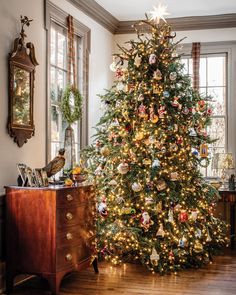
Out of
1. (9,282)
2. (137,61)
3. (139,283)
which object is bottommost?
(139,283)

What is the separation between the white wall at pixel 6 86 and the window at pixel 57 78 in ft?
1.30

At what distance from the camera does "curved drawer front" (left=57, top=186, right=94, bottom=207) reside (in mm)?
4512

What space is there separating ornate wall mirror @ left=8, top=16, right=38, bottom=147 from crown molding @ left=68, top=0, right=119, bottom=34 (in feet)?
4.83

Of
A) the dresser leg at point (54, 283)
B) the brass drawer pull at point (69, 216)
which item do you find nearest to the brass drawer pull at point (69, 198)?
the brass drawer pull at point (69, 216)

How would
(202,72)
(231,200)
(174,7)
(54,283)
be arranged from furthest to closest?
(202,72)
(174,7)
(231,200)
(54,283)

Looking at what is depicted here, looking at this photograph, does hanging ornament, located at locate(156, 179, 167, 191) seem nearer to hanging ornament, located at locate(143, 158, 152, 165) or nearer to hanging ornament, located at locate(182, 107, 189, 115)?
hanging ornament, located at locate(143, 158, 152, 165)

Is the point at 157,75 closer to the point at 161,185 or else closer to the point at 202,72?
the point at 161,185

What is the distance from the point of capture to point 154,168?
17.7 feet

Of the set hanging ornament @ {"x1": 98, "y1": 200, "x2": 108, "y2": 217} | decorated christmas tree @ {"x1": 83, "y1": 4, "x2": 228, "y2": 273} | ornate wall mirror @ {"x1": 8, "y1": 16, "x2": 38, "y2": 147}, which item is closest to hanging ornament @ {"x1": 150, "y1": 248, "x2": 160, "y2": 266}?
decorated christmas tree @ {"x1": 83, "y1": 4, "x2": 228, "y2": 273}

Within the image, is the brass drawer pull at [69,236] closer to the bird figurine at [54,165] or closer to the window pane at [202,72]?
the bird figurine at [54,165]

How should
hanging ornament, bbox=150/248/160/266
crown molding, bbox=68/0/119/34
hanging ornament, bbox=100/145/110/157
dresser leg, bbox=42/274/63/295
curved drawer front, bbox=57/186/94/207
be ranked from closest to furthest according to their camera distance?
dresser leg, bbox=42/274/63/295, curved drawer front, bbox=57/186/94/207, hanging ornament, bbox=150/248/160/266, hanging ornament, bbox=100/145/110/157, crown molding, bbox=68/0/119/34

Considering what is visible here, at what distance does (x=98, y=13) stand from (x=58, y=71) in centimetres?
139

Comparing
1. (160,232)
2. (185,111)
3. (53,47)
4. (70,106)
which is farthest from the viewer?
(70,106)

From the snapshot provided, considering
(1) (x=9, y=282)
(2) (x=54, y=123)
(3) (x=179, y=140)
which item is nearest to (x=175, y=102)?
(3) (x=179, y=140)
